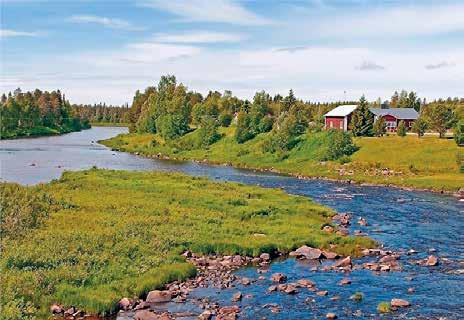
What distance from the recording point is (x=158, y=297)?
30.6 metres

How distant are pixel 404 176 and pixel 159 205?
47.5 m

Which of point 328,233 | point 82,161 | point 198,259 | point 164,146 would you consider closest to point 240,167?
point 82,161

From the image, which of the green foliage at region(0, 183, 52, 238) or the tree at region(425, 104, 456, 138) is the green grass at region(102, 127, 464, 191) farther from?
the green foliage at region(0, 183, 52, 238)

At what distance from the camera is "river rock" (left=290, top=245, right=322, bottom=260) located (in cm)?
4000

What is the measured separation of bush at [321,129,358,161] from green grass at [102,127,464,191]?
1.43 meters

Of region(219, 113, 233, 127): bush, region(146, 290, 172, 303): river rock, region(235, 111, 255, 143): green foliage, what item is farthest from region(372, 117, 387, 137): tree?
region(146, 290, 172, 303): river rock

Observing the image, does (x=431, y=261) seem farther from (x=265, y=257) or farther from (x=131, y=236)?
(x=131, y=236)

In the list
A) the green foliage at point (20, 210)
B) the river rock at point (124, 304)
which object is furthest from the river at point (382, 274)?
the green foliage at point (20, 210)

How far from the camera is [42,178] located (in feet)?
263

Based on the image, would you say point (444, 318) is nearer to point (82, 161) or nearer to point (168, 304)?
point (168, 304)

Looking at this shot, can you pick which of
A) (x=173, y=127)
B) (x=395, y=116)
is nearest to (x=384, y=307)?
(x=395, y=116)

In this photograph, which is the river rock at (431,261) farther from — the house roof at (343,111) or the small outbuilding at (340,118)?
the house roof at (343,111)

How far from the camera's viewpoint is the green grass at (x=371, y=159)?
83.1 m

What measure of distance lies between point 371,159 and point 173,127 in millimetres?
71656
